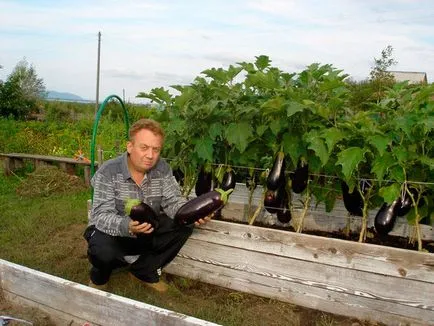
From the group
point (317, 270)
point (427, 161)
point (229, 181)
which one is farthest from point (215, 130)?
point (427, 161)

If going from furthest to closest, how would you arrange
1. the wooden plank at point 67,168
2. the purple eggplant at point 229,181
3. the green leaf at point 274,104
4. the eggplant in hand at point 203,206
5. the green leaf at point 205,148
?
1. the wooden plank at point 67,168
2. the purple eggplant at point 229,181
3. the green leaf at point 205,148
4. the eggplant in hand at point 203,206
5. the green leaf at point 274,104

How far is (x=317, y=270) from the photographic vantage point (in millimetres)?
3051

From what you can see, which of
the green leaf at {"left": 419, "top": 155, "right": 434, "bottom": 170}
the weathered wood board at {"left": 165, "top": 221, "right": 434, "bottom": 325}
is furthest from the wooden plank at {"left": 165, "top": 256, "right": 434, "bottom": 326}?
the green leaf at {"left": 419, "top": 155, "right": 434, "bottom": 170}

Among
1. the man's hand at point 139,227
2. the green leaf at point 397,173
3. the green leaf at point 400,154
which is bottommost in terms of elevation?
the man's hand at point 139,227

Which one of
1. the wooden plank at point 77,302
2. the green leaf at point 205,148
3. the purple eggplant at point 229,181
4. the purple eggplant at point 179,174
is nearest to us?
the wooden plank at point 77,302

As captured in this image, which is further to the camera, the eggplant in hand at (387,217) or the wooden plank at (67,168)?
the wooden plank at (67,168)

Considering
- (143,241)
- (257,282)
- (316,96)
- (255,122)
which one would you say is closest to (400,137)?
(316,96)

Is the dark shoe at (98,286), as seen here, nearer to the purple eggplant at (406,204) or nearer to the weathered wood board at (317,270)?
the weathered wood board at (317,270)

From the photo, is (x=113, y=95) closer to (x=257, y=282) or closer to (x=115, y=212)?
(x=115, y=212)

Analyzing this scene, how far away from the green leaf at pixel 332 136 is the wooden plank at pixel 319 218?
858 mm

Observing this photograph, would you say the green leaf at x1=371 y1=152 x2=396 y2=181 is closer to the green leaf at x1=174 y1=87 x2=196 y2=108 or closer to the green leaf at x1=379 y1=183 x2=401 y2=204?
the green leaf at x1=379 y1=183 x2=401 y2=204

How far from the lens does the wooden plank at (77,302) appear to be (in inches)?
89.7

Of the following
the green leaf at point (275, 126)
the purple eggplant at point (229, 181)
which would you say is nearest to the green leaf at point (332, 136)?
the green leaf at point (275, 126)

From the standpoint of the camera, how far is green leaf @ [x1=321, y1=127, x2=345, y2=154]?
2834 millimetres
